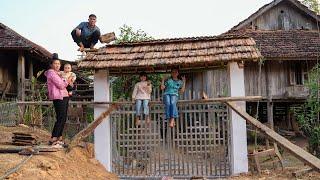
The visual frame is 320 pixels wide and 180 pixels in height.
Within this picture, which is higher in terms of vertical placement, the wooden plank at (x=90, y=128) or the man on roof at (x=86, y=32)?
the man on roof at (x=86, y=32)

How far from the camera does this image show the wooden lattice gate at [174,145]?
946 centimetres

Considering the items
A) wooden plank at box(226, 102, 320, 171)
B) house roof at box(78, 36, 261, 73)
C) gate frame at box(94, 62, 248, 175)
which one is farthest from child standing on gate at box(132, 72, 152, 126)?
wooden plank at box(226, 102, 320, 171)

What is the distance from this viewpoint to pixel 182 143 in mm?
9594

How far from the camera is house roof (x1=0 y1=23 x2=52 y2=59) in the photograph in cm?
1800

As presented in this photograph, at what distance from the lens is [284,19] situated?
21.9 m

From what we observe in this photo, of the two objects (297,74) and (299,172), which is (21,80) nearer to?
(297,74)

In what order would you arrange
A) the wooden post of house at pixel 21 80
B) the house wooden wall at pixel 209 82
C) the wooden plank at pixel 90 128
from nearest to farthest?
the wooden plank at pixel 90 128, the wooden post of house at pixel 21 80, the house wooden wall at pixel 209 82

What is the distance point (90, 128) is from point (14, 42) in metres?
10.8

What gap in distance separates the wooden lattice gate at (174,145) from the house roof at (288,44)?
9539mm

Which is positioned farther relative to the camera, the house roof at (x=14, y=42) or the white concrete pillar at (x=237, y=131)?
the house roof at (x=14, y=42)

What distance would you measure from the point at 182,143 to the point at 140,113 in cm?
125

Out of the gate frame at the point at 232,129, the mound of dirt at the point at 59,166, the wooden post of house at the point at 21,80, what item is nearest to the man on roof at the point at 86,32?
the gate frame at the point at 232,129

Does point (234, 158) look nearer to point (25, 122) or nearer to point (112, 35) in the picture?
point (112, 35)

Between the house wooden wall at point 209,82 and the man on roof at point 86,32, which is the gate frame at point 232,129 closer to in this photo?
the man on roof at point 86,32
